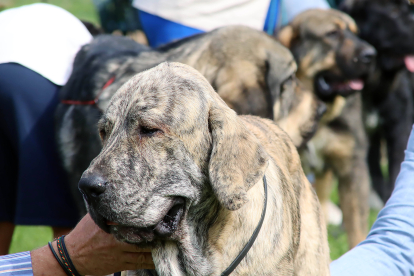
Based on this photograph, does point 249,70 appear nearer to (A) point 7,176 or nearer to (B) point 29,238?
(A) point 7,176

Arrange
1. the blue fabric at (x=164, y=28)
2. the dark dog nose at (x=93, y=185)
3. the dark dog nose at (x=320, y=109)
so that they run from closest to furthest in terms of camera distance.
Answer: the dark dog nose at (x=93, y=185) < the blue fabric at (x=164, y=28) < the dark dog nose at (x=320, y=109)

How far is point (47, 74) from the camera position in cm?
380

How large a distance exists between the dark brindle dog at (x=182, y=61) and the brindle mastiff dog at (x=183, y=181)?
120 centimetres

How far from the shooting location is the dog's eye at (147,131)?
2.36 m

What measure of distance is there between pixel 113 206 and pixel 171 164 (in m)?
0.34

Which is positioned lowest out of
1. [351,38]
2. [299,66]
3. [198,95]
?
[299,66]

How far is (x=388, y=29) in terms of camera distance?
6.60 meters

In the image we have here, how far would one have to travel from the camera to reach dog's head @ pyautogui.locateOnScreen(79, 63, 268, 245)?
7.54 feet

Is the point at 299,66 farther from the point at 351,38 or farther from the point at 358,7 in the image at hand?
the point at 358,7

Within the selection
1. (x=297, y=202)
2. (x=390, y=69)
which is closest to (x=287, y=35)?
(x=390, y=69)

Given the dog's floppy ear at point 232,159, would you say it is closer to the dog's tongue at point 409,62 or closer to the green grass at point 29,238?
the green grass at point 29,238

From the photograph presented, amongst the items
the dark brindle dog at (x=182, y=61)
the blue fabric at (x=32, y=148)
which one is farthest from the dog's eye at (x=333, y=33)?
the blue fabric at (x=32, y=148)

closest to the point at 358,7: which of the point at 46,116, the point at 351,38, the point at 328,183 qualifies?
the point at 351,38

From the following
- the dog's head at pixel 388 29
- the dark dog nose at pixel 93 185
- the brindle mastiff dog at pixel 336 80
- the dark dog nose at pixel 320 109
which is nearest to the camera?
the dark dog nose at pixel 93 185
